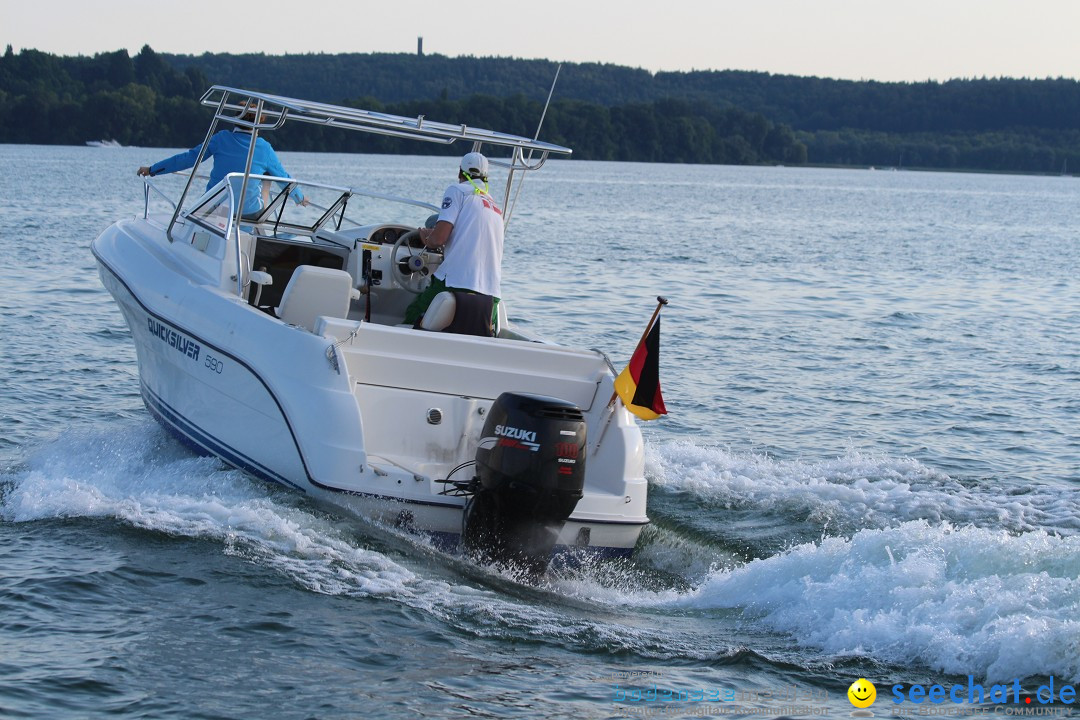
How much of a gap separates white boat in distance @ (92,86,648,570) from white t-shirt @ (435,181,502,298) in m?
0.45

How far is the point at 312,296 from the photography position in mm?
6898

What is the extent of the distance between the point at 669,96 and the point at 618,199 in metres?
60.4

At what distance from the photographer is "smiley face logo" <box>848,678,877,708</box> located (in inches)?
177

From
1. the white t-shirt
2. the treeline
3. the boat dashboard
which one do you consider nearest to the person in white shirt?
the white t-shirt

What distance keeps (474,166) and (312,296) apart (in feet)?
3.74

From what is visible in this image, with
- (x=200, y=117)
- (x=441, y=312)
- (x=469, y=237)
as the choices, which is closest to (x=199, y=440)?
(x=441, y=312)

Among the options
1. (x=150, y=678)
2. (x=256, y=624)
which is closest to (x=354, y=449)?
(x=256, y=624)

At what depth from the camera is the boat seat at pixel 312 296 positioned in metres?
6.86

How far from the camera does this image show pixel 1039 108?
420 feet

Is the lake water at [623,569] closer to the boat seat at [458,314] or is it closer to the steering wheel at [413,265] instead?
the boat seat at [458,314]

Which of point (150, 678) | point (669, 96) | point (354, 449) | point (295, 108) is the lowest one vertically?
point (150, 678)

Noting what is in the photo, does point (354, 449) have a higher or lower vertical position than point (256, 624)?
higher

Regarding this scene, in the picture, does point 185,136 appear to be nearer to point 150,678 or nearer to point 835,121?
point 150,678

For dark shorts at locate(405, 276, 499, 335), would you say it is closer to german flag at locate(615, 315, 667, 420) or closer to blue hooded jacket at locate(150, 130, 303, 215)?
german flag at locate(615, 315, 667, 420)
